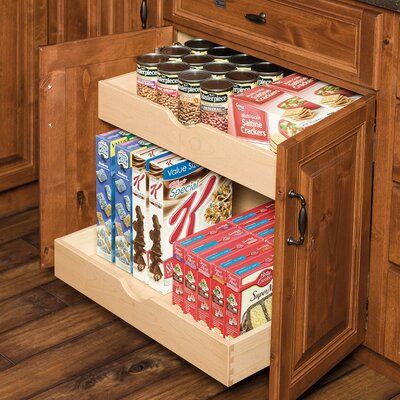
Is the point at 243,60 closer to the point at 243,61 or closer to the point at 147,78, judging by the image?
the point at 243,61

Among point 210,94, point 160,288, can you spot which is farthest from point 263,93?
point 160,288

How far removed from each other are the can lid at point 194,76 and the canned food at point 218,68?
0.07 ft

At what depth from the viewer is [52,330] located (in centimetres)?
272

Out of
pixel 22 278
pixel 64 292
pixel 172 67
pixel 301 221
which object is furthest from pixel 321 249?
pixel 22 278

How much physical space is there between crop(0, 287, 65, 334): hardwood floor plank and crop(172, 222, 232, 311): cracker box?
399 millimetres

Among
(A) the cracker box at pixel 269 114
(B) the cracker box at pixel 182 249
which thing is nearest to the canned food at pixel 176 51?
(A) the cracker box at pixel 269 114

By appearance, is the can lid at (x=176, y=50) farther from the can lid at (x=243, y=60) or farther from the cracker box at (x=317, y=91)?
the cracker box at (x=317, y=91)

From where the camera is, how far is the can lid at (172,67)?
2607 mm

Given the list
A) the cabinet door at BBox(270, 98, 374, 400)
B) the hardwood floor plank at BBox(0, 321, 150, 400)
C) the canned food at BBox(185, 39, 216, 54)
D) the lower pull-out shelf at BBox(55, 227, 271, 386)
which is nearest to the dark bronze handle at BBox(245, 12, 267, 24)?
Result: the canned food at BBox(185, 39, 216, 54)

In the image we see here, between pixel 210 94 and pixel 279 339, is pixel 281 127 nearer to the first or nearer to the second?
pixel 210 94

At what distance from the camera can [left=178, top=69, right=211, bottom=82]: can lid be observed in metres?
2.54

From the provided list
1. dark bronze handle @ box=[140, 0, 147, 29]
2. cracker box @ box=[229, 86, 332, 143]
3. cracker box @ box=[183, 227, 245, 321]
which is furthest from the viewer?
dark bronze handle @ box=[140, 0, 147, 29]

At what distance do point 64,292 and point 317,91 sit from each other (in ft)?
2.82

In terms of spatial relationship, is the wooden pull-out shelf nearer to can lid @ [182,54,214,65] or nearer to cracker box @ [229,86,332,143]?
cracker box @ [229,86,332,143]
